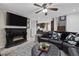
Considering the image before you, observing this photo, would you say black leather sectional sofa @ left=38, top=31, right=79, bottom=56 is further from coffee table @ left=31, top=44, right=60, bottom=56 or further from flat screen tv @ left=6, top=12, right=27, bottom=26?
flat screen tv @ left=6, top=12, right=27, bottom=26

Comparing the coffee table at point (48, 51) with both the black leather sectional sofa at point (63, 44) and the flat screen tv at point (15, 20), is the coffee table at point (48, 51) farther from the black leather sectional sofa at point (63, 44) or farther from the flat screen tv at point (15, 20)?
the flat screen tv at point (15, 20)

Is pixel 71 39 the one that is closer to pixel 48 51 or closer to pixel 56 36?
pixel 56 36

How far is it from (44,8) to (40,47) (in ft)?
2.10

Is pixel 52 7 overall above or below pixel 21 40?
above

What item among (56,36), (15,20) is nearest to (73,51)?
(56,36)

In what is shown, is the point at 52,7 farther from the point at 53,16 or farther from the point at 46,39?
the point at 46,39

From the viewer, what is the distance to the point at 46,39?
6.43 ft

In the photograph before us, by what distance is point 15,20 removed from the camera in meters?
1.92

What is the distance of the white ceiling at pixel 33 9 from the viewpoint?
1848mm

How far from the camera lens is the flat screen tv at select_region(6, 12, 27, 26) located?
1.84 metres

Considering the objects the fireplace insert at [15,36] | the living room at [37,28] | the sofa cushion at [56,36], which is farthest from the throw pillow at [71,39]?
the fireplace insert at [15,36]

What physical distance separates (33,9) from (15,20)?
1.16 feet

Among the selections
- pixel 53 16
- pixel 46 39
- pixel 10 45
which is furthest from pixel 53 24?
pixel 10 45

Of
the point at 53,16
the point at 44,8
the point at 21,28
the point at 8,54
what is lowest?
the point at 8,54
